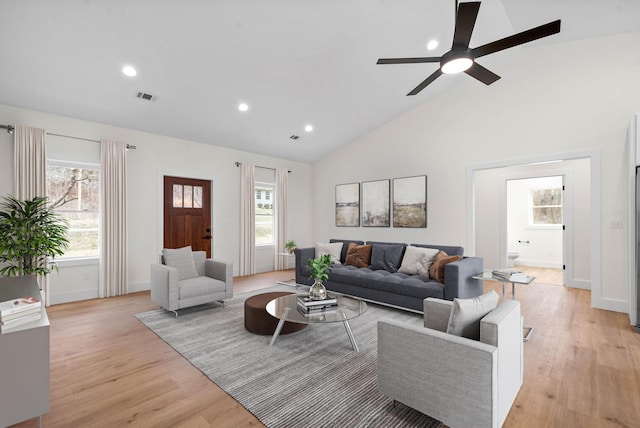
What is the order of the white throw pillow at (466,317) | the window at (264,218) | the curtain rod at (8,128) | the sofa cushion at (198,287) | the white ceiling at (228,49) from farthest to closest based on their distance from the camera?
1. the window at (264,218)
2. the curtain rod at (8,128)
3. the sofa cushion at (198,287)
4. the white ceiling at (228,49)
5. the white throw pillow at (466,317)

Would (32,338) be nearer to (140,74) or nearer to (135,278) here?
(140,74)

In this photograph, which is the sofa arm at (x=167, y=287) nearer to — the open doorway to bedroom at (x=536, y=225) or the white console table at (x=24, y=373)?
the white console table at (x=24, y=373)

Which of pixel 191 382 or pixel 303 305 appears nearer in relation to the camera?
pixel 191 382

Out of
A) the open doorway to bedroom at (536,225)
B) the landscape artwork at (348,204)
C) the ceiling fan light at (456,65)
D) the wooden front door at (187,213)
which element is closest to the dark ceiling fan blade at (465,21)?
the ceiling fan light at (456,65)

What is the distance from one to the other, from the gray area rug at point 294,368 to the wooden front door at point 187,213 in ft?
6.79

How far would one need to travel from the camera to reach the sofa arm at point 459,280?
3.64 meters

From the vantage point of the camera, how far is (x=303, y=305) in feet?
10.0

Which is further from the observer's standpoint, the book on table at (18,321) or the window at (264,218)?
the window at (264,218)

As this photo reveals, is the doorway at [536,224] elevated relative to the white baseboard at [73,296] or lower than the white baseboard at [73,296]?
elevated

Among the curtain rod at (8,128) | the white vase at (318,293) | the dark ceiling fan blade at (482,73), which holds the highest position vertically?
the dark ceiling fan blade at (482,73)

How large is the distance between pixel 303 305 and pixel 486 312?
5.50 ft

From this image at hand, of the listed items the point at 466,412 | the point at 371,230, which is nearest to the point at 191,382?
the point at 466,412

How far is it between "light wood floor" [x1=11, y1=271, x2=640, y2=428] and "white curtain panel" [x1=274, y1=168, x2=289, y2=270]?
12.5ft

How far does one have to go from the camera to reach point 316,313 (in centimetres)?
298
